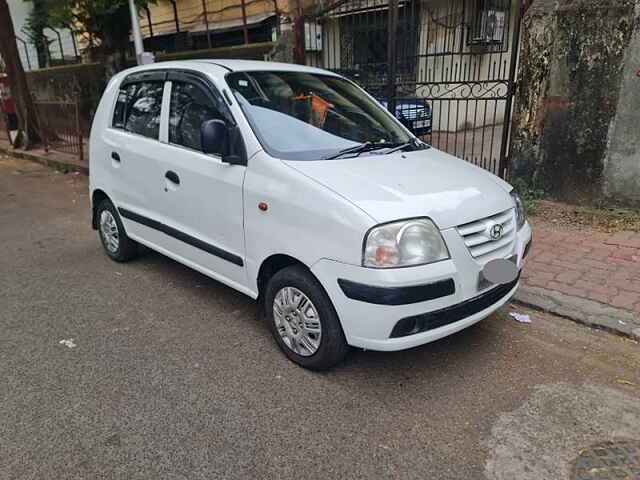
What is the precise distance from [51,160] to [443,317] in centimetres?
1085

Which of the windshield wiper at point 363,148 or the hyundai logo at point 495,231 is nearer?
the hyundai logo at point 495,231

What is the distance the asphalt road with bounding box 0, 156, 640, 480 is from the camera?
96.0 inches

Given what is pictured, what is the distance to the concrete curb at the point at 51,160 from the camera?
10.3m

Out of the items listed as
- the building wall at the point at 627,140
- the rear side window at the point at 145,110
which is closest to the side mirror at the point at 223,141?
the rear side window at the point at 145,110

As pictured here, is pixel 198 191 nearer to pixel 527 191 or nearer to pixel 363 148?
pixel 363 148

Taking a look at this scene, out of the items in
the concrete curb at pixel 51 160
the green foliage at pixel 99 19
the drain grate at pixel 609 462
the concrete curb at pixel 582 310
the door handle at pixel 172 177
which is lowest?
the concrete curb at pixel 51 160

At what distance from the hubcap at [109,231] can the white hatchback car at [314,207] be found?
0.53 meters

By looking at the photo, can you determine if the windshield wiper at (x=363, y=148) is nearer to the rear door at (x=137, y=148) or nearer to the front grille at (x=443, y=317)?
the front grille at (x=443, y=317)

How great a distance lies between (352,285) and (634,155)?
4.19 meters

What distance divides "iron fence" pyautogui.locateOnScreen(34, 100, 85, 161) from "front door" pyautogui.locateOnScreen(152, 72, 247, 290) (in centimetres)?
821

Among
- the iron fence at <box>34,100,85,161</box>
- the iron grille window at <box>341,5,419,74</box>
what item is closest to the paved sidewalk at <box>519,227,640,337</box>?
the iron grille window at <box>341,5,419,74</box>

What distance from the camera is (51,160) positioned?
36.4 feet

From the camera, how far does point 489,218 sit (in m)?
2.99

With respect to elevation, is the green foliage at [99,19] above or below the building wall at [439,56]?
above
